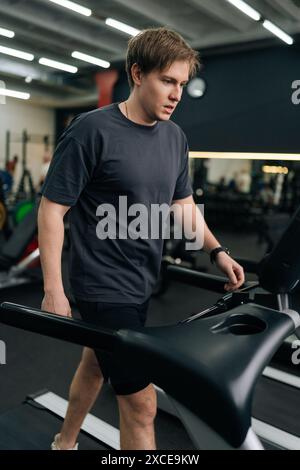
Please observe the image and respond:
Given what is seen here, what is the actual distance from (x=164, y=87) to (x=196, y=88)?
24.5 inches

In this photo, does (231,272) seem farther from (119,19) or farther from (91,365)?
(119,19)

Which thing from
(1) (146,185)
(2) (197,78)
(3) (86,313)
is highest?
(2) (197,78)

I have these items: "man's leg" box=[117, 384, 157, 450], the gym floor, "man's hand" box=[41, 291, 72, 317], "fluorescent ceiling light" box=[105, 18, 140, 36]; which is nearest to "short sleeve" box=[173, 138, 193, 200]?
"man's hand" box=[41, 291, 72, 317]

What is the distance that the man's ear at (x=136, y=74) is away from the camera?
1.18m

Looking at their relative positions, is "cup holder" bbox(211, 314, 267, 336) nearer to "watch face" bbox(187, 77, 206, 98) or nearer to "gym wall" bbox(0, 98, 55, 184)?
"watch face" bbox(187, 77, 206, 98)

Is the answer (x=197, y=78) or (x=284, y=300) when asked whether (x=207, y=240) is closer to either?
(x=284, y=300)

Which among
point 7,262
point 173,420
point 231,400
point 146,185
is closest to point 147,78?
point 146,185

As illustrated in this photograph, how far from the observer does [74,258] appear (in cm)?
130

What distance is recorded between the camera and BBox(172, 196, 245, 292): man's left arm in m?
1.38

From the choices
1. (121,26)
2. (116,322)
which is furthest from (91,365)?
(121,26)

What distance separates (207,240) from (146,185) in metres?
0.35

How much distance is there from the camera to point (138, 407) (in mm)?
1149

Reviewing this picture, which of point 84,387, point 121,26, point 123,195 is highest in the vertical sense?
point 121,26

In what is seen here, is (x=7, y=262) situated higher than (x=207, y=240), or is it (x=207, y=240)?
(x=207, y=240)
